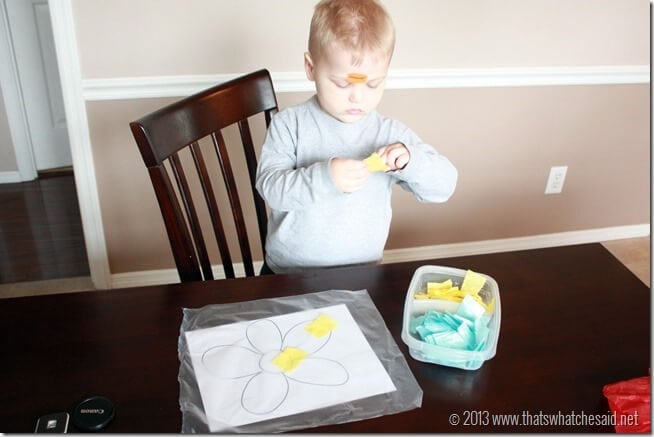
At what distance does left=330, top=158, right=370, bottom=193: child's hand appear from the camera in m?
0.89

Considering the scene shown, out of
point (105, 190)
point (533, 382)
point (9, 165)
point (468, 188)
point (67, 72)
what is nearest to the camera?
point (533, 382)

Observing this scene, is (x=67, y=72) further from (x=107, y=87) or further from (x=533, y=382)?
(x=533, y=382)

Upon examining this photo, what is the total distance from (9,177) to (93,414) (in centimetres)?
253

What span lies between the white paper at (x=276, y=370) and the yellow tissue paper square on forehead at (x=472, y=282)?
0.20 meters

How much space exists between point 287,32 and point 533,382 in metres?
1.32

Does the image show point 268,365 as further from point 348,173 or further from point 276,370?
point 348,173

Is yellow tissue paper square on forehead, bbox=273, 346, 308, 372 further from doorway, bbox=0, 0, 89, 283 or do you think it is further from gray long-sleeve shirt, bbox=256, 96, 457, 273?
doorway, bbox=0, 0, 89, 283

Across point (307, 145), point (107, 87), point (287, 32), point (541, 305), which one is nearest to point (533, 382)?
point (541, 305)

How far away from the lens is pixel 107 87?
1664mm

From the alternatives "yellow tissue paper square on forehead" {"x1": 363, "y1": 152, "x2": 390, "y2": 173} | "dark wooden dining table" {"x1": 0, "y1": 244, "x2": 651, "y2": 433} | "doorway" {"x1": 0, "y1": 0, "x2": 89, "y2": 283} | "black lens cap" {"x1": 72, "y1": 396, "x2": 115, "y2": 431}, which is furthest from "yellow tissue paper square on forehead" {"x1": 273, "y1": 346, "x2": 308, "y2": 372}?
"doorway" {"x1": 0, "y1": 0, "x2": 89, "y2": 283}

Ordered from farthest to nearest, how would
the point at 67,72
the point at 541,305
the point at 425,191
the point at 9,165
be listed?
the point at 9,165
the point at 67,72
the point at 425,191
the point at 541,305

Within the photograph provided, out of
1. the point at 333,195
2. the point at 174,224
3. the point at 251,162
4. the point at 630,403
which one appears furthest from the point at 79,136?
the point at 630,403

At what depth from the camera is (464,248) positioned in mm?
2252

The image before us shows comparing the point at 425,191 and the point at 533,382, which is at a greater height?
the point at 425,191
